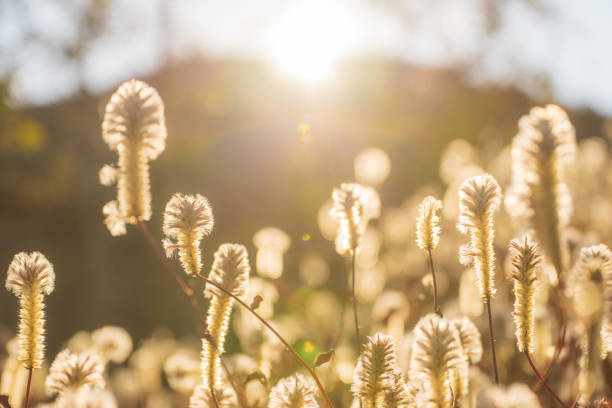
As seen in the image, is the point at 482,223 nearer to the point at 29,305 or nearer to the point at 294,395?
the point at 294,395

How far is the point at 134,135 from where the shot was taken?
1.06 metres

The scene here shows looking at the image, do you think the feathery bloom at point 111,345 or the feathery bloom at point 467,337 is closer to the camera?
the feathery bloom at point 467,337

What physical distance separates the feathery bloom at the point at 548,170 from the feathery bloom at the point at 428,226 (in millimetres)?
221

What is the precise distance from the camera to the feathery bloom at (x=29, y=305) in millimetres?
→ 993

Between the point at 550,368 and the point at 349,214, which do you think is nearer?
the point at 550,368

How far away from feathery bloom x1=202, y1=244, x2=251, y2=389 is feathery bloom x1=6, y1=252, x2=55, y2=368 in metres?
0.30

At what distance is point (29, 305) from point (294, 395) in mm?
517

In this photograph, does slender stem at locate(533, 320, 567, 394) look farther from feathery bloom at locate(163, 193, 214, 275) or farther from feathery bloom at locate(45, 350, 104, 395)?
feathery bloom at locate(45, 350, 104, 395)

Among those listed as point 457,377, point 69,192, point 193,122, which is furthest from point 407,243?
point 193,122

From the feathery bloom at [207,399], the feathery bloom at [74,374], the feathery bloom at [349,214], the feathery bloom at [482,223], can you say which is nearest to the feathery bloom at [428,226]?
the feathery bloom at [482,223]

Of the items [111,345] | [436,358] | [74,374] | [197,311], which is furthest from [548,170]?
[111,345]

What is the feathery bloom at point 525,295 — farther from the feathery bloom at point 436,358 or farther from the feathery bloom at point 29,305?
the feathery bloom at point 29,305

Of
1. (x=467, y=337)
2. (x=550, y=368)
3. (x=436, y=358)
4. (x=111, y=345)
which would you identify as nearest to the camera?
(x=436, y=358)

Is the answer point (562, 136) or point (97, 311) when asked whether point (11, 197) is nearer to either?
point (97, 311)
